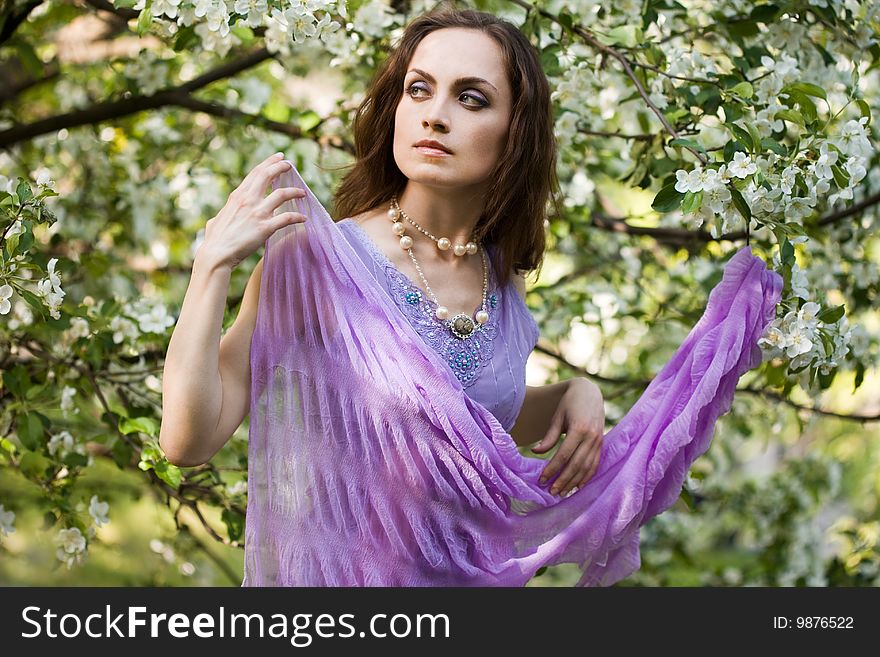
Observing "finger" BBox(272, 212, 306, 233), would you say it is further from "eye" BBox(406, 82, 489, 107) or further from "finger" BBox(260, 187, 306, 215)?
"eye" BBox(406, 82, 489, 107)

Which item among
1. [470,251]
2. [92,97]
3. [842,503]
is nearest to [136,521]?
[92,97]

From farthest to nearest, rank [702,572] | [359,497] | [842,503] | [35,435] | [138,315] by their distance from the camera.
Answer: [842,503]
[702,572]
[138,315]
[35,435]
[359,497]

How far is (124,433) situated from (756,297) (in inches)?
48.9

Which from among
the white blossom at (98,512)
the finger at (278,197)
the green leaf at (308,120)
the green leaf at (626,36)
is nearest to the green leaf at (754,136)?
the green leaf at (626,36)

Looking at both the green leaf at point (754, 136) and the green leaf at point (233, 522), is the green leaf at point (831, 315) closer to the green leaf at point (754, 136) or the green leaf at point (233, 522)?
the green leaf at point (754, 136)

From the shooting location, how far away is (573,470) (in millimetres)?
1722

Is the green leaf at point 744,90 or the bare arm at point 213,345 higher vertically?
the green leaf at point 744,90

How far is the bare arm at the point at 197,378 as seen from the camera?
141 cm

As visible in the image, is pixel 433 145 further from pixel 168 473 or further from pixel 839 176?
pixel 168 473

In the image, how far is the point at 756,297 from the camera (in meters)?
1.74

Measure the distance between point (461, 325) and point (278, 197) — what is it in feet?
1.20

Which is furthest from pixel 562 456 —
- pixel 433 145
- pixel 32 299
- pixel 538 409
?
pixel 32 299

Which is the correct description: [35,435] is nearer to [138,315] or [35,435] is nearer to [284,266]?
[138,315]

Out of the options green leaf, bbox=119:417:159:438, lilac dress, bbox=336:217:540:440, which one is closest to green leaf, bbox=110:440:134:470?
green leaf, bbox=119:417:159:438
